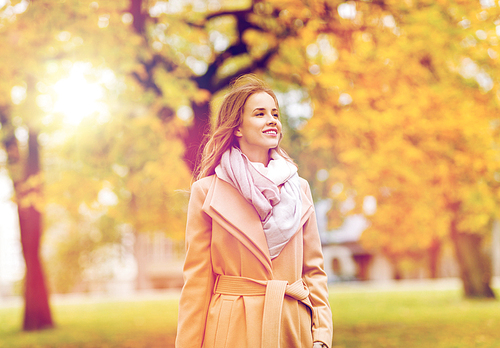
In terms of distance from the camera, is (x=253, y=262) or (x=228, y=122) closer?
(x=253, y=262)

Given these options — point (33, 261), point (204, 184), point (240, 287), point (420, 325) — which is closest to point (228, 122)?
point (204, 184)

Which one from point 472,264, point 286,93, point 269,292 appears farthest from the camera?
point 472,264

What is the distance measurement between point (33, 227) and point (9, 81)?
6354mm

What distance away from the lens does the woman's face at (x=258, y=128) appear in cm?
244

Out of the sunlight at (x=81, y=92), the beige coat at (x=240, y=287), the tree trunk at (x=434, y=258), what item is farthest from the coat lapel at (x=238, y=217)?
the tree trunk at (x=434, y=258)

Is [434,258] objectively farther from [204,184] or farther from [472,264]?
[204,184]

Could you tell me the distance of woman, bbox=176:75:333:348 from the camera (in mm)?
2227

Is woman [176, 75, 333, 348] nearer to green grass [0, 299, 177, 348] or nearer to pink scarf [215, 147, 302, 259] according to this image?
pink scarf [215, 147, 302, 259]

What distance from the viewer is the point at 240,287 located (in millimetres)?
2277

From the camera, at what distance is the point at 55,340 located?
9.89m

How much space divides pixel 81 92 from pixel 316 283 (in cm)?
631

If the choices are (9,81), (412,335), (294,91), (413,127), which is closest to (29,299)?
(9,81)

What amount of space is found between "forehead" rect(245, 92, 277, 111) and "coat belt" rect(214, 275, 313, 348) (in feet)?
2.85

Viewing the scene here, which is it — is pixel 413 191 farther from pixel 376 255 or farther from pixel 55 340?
pixel 376 255
